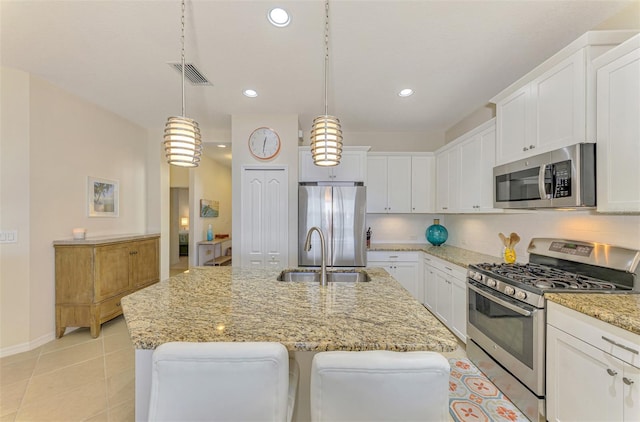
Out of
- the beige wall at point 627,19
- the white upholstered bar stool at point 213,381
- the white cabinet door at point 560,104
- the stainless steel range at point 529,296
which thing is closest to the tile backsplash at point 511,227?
the stainless steel range at point 529,296

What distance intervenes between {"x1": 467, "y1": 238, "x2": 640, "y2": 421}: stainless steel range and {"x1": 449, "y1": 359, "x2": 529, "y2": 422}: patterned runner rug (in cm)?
6

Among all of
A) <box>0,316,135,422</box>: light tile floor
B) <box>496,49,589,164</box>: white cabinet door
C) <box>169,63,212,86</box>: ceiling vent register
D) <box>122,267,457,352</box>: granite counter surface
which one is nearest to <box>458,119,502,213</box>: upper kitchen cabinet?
<box>496,49,589,164</box>: white cabinet door

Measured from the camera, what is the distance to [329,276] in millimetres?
2244

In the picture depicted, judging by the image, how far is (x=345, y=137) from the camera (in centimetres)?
446

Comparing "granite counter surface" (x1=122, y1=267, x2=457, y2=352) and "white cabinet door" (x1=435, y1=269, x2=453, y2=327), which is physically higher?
"granite counter surface" (x1=122, y1=267, x2=457, y2=352)

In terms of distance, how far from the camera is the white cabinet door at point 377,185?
13.5 ft

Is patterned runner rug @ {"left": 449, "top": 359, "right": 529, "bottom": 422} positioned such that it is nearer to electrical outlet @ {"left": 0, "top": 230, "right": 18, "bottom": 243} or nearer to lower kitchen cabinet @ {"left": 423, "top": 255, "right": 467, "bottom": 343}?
lower kitchen cabinet @ {"left": 423, "top": 255, "right": 467, "bottom": 343}

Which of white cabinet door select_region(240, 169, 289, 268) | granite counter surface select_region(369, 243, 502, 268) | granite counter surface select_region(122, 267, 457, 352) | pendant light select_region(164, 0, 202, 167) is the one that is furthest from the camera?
white cabinet door select_region(240, 169, 289, 268)

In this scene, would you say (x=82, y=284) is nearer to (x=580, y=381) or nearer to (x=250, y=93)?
(x=250, y=93)

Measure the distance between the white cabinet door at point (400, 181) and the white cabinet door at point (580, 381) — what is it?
2574 millimetres

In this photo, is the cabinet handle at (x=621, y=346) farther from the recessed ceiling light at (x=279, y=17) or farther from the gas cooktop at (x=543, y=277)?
the recessed ceiling light at (x=279, y=17)

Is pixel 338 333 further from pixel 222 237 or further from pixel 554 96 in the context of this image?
pixel 222 237

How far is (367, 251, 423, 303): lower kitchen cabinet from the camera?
3807 millimetres

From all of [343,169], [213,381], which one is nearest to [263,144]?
[343,169]
